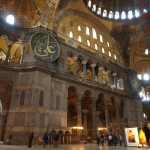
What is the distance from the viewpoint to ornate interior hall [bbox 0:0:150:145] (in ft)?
43.0

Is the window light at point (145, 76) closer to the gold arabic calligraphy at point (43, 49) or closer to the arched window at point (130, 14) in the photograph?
the arched window at point (130, 14)

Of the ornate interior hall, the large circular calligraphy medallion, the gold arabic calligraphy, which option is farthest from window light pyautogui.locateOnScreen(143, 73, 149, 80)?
the gold arabic calligraphy

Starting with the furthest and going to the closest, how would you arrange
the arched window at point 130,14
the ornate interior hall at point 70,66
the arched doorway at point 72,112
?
1. the arched window at point 130,14
2. the arched doorway at point 72,112
3. the ornate interior hall at point 70,66

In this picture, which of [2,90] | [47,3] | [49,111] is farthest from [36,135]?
[47,3]

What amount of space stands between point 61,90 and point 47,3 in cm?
934

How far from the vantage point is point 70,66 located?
2058cm

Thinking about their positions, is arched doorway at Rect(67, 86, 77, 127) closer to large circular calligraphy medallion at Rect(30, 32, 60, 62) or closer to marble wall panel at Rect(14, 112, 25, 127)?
large circular calligraphy medallion at Rect(30, 32, 60, 62)

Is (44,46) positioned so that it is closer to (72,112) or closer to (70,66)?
(70,66)

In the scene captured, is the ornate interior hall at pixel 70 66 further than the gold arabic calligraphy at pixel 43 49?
No

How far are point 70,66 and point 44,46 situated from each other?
6.18m

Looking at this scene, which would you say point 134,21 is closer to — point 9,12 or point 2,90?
point 9,12

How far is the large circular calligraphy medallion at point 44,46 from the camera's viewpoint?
14.5m

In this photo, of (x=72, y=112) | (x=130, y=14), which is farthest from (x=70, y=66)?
(x=130, y=14)

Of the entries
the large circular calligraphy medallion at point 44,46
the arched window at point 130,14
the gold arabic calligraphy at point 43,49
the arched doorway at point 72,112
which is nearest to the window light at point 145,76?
the arched window at point 130,14
